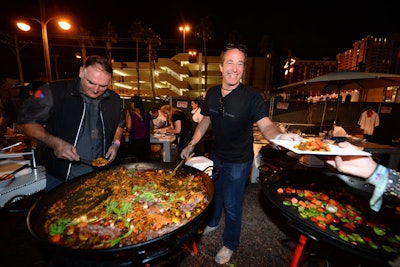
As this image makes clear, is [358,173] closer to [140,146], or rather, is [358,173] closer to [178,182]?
[178,182]

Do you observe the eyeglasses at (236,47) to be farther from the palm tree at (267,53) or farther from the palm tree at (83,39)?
the palm tree at (267,53)

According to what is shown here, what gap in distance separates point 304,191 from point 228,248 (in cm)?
142

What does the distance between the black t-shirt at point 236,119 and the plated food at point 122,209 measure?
591mm

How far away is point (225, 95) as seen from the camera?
2.62m

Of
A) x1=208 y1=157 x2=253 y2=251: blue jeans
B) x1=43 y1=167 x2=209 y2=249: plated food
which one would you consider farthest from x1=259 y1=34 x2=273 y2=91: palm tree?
x1=43 y1=167 x2=209 y2=249: plated food

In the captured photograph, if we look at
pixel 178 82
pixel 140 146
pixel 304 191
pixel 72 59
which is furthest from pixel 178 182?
pixel 72 59

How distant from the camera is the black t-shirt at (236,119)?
2.43 meters

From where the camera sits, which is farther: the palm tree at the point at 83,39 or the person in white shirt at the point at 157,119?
the palm tree at the point at 83,39

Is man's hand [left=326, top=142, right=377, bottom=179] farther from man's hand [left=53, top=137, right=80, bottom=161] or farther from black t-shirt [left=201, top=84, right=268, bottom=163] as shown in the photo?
man's hand [left=53, top=137, right=80, bottom=161]

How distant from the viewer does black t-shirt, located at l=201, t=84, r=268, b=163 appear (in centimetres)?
243

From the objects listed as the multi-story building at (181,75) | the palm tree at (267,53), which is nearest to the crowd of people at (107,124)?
the multi-story building at (181,75)

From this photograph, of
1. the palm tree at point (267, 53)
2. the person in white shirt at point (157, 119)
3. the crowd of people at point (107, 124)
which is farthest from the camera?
the palm tree at point (267, 53)

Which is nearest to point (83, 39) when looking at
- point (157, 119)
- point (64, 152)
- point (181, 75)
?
point (181, 75)

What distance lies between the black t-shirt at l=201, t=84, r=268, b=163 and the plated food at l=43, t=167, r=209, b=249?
591 millimetres
